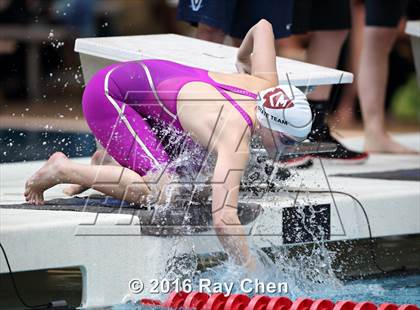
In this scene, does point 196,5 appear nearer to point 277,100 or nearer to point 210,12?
point 210,12

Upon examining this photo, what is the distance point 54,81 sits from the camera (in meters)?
12.9

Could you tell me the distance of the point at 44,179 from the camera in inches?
165

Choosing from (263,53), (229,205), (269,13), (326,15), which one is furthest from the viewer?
(326,15)

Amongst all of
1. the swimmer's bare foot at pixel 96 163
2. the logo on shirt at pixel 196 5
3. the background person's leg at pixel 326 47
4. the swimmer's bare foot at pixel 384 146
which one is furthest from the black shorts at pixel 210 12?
the swimmer's bare foot at pixel 384 146

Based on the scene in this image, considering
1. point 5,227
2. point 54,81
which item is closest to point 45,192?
point 5,227

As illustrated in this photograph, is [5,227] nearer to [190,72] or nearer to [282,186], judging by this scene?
[190,72]

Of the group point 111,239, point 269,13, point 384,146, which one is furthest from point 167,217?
point 384,146

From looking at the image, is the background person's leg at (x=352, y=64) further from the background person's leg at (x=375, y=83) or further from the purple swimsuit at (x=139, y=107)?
the purple swimsuit at (x=139, y=107)

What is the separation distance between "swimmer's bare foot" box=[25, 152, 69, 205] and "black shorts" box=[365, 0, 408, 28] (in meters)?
2.64

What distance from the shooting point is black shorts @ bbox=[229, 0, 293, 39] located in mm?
5387

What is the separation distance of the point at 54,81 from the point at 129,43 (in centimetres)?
801

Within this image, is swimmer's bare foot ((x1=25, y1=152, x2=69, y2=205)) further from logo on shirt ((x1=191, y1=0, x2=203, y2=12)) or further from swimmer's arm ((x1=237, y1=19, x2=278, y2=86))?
logo on shirt ((x1=191, y1=0, x2=203, y2=12))

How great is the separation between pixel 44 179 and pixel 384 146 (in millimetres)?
2646

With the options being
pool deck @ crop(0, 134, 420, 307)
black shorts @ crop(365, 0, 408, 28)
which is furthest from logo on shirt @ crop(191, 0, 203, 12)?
black shorts @ crop(365, 0, 408, 28)
